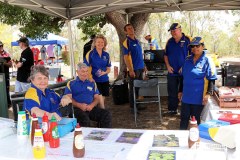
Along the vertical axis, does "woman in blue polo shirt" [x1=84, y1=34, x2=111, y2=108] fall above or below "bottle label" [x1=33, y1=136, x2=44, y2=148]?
above

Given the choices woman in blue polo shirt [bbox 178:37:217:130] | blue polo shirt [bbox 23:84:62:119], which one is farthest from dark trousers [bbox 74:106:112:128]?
woman in blue polo shirt [bbox 178:37:217:130]

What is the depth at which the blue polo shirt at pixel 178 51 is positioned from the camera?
455 cm

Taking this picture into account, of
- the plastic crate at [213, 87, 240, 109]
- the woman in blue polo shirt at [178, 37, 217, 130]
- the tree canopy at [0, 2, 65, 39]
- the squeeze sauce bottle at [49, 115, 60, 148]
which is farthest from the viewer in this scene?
the tree canopy at [0, 2, 65, 39]

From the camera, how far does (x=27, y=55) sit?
527cm

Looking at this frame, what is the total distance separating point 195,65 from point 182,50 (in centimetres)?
159

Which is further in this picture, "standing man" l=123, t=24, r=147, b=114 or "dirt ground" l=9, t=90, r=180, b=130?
"standing man" l=123, t=24, r=147, b=114

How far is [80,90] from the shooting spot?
351cm

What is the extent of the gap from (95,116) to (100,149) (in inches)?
63.6

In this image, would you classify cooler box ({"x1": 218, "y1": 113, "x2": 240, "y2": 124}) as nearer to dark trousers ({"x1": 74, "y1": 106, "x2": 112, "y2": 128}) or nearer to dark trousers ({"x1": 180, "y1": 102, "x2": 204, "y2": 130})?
dark trousers ({"x1": 180, "y1": 102, "x2": 204, "y2": 130})

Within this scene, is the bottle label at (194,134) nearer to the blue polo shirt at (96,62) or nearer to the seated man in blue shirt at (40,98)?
→ the seated man in blue shirt at (40,98)

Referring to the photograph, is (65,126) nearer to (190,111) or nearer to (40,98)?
(40,98)

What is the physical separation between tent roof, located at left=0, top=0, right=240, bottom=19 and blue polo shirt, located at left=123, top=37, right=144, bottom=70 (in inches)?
31.9

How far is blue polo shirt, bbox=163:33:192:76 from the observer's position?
4.55m

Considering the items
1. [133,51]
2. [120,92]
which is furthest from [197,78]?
[120,92]
